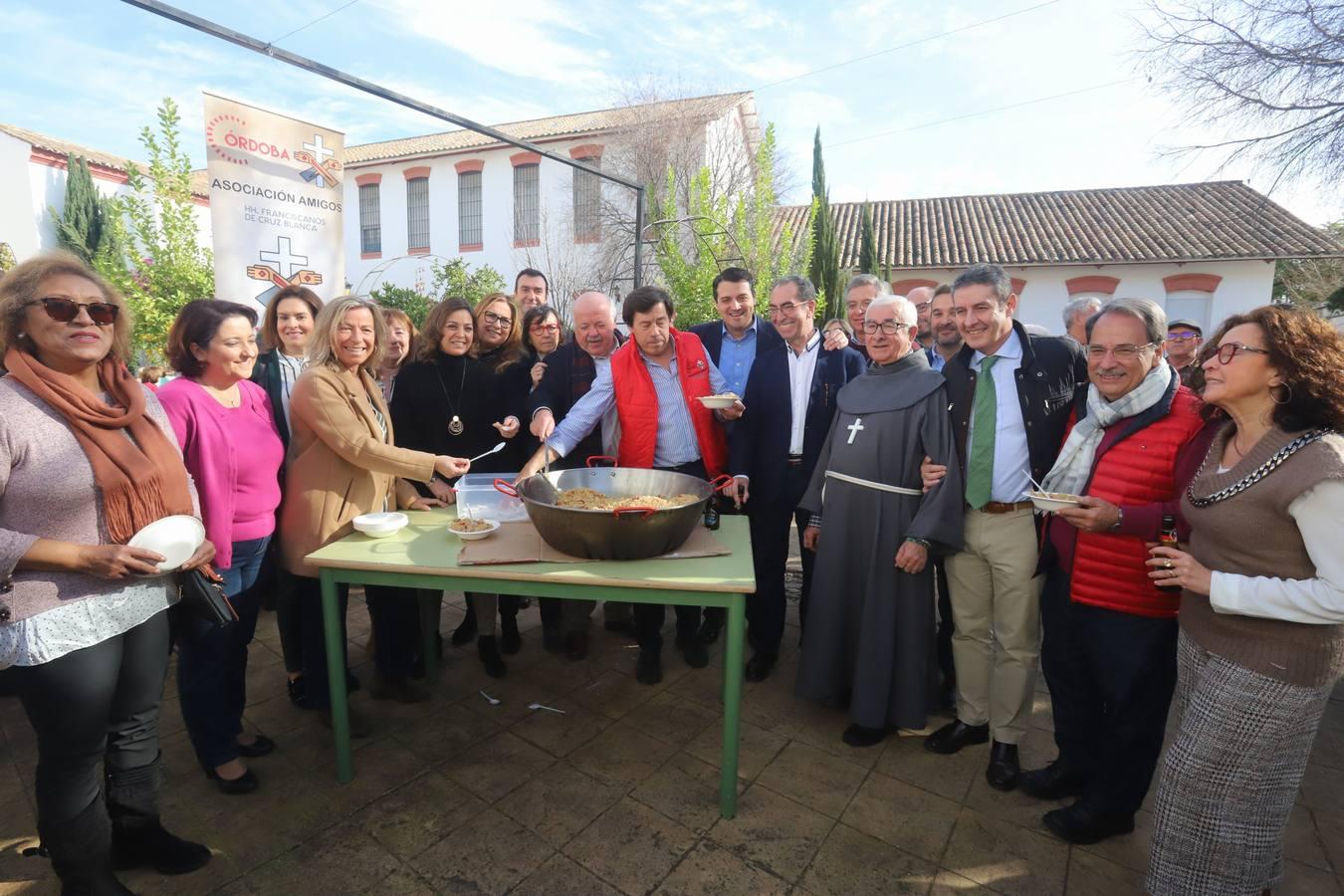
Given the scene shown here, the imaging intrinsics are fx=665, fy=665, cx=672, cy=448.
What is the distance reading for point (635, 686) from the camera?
3525 millimetres

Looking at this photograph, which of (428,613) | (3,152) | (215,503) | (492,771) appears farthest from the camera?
(3,152)

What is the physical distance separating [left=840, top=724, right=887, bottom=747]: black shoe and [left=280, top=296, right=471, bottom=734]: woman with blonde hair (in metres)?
2.10

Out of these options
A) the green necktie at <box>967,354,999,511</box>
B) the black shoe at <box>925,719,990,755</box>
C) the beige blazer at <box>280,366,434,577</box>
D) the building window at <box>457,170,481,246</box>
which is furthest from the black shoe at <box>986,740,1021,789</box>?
the building window at <box>457,170,481,246</box>

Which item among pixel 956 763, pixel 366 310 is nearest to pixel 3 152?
pixel 366 310

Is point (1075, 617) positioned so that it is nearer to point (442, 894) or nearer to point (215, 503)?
Result: point (442, 894)

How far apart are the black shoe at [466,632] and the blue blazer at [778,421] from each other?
185 centimetres

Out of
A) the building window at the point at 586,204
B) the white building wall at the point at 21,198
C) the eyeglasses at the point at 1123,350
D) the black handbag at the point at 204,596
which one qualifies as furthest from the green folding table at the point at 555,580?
the white building wall at the point at 21,198

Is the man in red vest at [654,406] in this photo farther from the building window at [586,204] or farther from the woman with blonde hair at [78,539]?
the building window at [586,204]

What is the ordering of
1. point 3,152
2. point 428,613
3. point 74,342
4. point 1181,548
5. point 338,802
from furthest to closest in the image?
point 3,152 → point 428,613 → point 338,802 → point 1181,548 → point 74,342

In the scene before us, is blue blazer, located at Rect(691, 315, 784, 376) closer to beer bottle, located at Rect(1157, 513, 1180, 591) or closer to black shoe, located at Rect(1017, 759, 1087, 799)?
beer bottle, located at Rect(1157, 513, 1180, 591)

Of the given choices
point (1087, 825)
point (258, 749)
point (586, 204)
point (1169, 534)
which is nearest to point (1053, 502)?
point (1169, 534)

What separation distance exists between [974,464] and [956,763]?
1311 mm

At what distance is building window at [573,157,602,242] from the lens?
1941 centimetres

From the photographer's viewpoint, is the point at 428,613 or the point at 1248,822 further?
the point at 428,613
